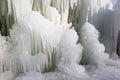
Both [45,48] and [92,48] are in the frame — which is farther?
[92,48]

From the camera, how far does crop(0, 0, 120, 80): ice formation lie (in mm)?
4410

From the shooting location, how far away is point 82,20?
6105 mm

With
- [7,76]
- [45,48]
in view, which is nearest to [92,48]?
[45,48]

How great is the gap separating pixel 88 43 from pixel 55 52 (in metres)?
0.84

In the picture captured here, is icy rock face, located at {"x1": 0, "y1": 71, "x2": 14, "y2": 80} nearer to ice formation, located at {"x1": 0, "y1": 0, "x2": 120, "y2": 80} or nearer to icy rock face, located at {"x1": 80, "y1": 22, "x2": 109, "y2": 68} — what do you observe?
ice formation, located at {"x1": 0, "y1": 0, "x2": 120, "y2": 80}

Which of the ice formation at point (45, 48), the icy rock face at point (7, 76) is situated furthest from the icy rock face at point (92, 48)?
the icy rock face at point (7, 76)

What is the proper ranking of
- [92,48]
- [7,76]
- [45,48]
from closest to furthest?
[7,76]
[45,48]
[92,48]

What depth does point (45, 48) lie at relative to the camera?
15.4 ft

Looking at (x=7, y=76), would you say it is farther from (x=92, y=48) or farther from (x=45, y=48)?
(x=92, y=48)

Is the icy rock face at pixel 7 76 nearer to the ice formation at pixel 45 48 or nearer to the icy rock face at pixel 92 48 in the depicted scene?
the ice formation at pixel 45 48

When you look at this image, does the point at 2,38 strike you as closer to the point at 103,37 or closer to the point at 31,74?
the point at 31,74

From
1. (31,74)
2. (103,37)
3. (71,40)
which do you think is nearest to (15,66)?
(31,74)

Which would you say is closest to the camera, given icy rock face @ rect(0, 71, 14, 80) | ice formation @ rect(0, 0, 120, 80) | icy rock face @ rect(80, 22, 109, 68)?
icy rock face @ rect(0, 71, 14, 80)

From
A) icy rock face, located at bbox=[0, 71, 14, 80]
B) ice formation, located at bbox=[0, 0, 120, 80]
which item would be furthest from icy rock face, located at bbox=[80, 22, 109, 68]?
icy rock face, located at bbox=[0, 71, 14, 80]
